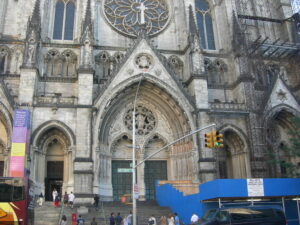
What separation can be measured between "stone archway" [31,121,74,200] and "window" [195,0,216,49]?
16.7 meters

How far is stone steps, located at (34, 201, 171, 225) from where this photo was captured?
18938 mm

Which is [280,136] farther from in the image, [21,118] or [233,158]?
[21,118]

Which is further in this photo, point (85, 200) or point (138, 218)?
point (85, 200)

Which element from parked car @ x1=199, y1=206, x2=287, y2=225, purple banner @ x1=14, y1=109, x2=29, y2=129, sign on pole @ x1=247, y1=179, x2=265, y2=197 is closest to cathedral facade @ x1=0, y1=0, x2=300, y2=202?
purple banner @ x1=14, y1=109, x2=29, y2=129

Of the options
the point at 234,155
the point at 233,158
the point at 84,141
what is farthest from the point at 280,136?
the point at 84,141

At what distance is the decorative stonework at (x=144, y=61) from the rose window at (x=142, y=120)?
11.8ft

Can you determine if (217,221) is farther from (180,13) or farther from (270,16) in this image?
(270,16)

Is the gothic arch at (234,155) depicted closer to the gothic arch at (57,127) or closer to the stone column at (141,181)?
the stone column at (141,181)

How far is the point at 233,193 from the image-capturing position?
55.6ft

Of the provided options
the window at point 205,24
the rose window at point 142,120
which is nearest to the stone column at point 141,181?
the rose window at point 142,120

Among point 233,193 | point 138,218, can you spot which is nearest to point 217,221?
point 233,193

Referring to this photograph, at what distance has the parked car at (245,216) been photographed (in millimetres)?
13711

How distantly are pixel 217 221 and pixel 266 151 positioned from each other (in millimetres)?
14204

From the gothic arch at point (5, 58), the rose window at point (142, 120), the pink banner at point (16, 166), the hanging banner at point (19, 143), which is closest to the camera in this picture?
the pink banner at point (16, 166)
